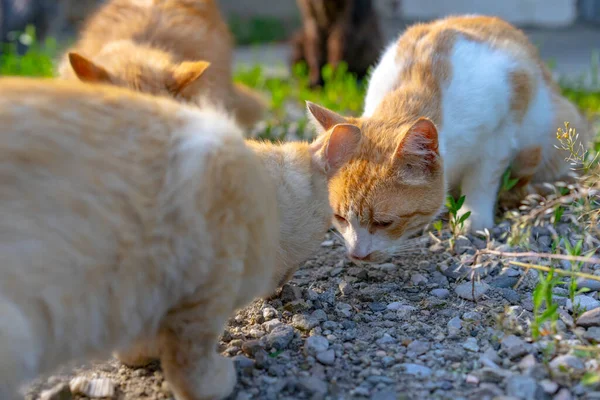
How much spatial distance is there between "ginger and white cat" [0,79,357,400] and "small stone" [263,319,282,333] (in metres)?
0.37

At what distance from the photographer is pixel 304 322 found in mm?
2479

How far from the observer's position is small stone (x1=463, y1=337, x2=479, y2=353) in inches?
89.4

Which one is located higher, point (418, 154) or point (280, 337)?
point (418, 154)

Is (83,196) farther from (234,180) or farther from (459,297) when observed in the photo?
(459,297)

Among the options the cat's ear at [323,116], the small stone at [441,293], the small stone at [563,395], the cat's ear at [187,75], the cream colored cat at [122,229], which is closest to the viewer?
the cream colored cat at [122,229]

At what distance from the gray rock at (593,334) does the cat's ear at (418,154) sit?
0.94 meters

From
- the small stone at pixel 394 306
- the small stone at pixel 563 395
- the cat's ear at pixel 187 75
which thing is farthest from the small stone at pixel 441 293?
the cat's ear at pixel 187 75

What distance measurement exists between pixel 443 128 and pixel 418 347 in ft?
4.23

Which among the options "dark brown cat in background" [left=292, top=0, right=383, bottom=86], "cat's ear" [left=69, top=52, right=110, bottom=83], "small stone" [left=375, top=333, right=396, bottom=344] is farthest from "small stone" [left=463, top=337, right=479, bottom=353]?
"dark brown cat in background" [left=292, top=0, right=383, bottom=86]

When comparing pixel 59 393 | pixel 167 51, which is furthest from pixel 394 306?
pixel 167 51

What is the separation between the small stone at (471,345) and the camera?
7.45 feet

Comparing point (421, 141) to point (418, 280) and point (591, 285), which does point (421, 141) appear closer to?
point (418, 280)

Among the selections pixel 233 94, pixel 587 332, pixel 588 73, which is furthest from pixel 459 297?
pixel 588 73

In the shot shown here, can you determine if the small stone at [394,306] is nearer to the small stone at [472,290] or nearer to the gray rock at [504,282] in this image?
the small stone at [472,290]
